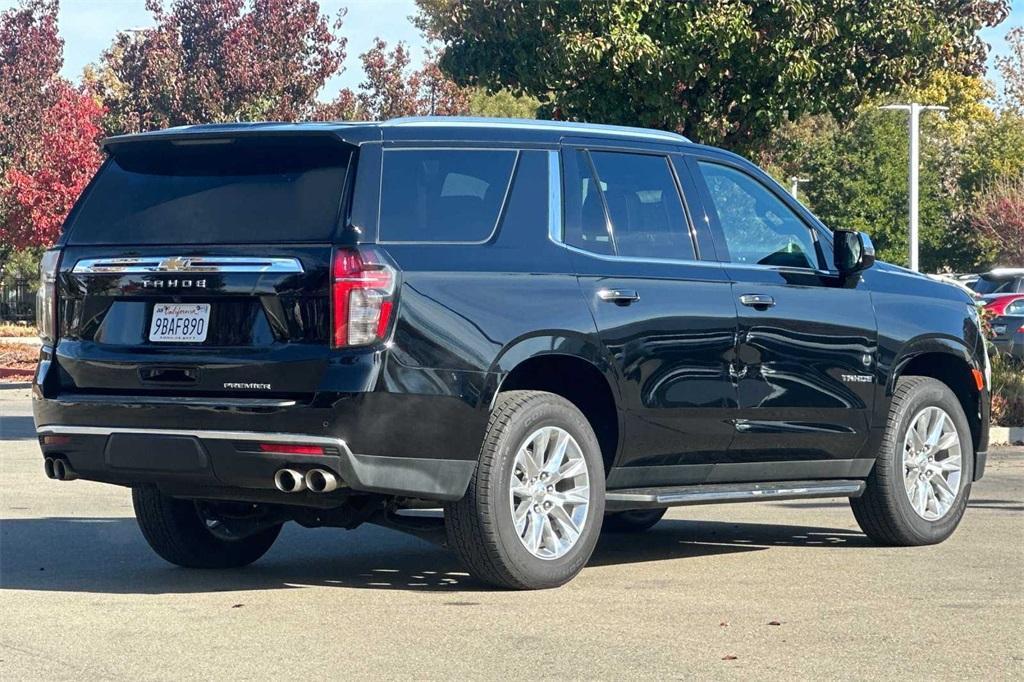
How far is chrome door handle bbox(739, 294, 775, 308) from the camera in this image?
28.7ft

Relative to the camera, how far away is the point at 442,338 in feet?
24.6

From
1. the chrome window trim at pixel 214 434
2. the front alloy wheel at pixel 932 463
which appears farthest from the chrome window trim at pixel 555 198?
the front alloy wheel at pixel 932 463

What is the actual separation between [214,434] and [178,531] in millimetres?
1399

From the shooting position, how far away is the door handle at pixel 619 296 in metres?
8.11

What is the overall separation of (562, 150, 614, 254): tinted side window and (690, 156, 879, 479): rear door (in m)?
0.72

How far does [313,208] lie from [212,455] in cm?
109

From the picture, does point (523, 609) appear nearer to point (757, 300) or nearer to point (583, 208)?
point (583, 208)

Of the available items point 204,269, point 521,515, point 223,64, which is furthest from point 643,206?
point 223,64

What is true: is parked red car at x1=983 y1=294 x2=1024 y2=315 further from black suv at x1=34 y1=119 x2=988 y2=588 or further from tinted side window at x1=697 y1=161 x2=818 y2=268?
black suv at x1=34 y1=119 x2=988 y2=588

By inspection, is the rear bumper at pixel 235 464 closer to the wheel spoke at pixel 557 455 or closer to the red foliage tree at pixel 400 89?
the wheel spoke at pixel 557 455

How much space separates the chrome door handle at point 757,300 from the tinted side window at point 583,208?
31.4 inches

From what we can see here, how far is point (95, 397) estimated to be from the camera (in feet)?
25.7

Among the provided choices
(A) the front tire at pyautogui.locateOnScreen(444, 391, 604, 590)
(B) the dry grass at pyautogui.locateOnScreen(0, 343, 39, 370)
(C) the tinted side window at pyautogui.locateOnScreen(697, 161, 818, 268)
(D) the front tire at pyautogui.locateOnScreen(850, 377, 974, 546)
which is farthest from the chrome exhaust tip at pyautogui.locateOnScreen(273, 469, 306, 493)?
(B) the dry grass at pyautogui.locateOnScreen(0, 343, 39, 370)

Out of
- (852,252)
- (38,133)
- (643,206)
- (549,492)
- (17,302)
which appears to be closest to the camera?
(549,492)
